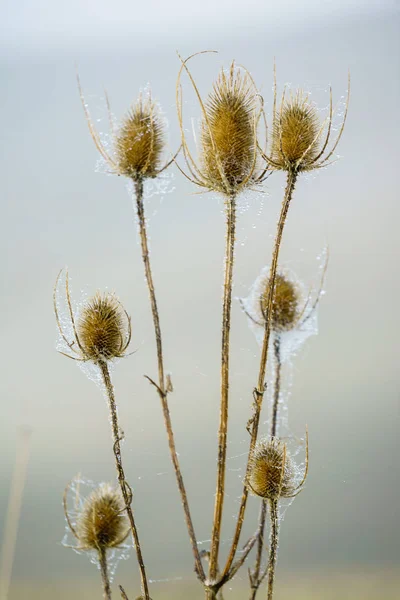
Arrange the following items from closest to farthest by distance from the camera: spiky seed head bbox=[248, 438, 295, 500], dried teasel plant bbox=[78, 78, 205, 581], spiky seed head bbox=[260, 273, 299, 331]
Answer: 1. spiky seed head bbox=[248, 438, 295, 500]
2. dried teasel plant bbox=[78, 78, 205, 581]
3. spiky seed head bbox=[260, 273, 299, 331]

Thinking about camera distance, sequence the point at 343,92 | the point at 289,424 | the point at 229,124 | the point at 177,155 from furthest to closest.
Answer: the point at 289,424 < the point at 343,92 < the point at 177,155 < the point at 229,124

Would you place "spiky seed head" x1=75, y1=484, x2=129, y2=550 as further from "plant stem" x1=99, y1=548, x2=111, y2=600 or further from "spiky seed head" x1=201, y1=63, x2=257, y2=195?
"spiky seed head" x1=201, y1=63, x2=257, y2=195

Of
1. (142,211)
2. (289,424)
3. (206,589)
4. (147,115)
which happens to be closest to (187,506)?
(206,589)

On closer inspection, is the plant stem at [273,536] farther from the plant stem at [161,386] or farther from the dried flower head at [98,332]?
the dried flower head at [98,332]

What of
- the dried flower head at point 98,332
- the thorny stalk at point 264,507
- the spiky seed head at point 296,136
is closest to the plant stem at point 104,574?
the thorny stalk at point 264,507

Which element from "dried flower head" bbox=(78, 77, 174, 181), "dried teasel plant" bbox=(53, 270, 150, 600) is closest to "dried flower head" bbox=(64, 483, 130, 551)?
"dried teasel plant" bbox=(53, 270, 150, 600)

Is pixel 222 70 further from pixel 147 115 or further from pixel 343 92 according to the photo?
pixel 343 92

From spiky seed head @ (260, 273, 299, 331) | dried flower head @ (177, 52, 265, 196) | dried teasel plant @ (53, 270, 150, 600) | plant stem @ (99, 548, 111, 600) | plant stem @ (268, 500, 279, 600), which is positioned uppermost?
dried flower head @ (177, 52, 265, 196)
